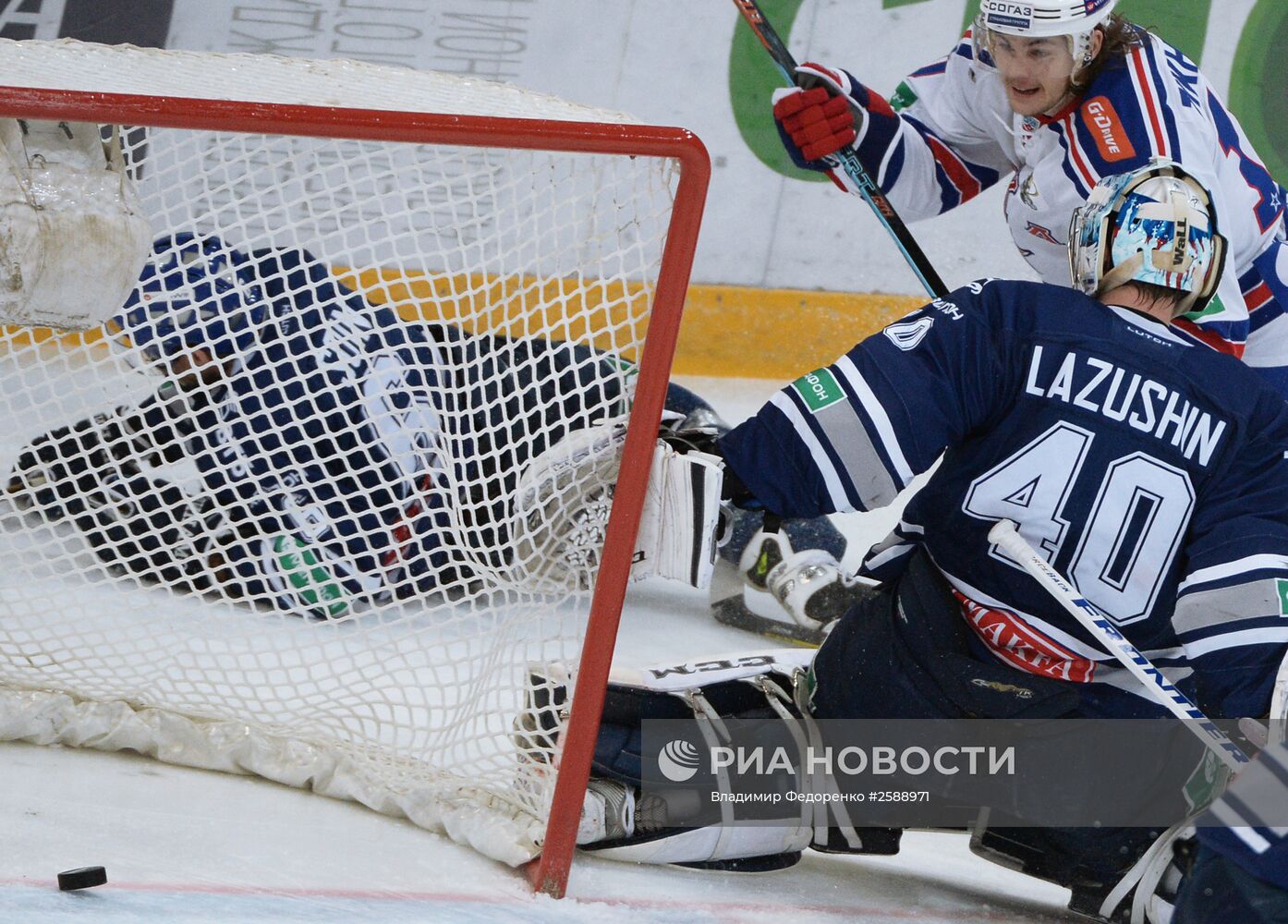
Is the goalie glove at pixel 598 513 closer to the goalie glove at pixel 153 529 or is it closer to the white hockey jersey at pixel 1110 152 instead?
the goalie glove at pixel 153 529

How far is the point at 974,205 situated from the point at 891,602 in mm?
2523

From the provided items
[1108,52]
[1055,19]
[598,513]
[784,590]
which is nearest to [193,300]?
[598,513]

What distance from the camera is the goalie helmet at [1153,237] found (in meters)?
1.49

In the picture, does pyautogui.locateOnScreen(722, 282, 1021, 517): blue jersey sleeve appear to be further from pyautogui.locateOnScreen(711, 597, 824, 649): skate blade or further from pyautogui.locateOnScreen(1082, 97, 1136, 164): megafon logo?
pyautogui.locateOnScreen(711, 597, 824, 649): skate blade

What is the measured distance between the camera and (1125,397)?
140 cm

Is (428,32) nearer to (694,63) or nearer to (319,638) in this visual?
(694,63)

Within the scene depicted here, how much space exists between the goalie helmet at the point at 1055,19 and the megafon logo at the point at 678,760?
123cm

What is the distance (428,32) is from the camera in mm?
3631

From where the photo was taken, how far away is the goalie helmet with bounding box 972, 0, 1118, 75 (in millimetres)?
2094

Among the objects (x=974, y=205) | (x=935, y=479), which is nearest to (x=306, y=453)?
(x=935, y=479)

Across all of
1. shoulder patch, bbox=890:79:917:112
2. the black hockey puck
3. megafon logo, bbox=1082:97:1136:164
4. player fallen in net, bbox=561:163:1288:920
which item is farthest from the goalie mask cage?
shoulder patch, bbox=890:79:917:112

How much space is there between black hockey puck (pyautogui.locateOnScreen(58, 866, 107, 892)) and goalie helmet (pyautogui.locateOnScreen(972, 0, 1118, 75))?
1701 mm

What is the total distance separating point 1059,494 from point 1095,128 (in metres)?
0.91

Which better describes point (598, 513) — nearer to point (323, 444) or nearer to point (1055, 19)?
point (323, 444)
